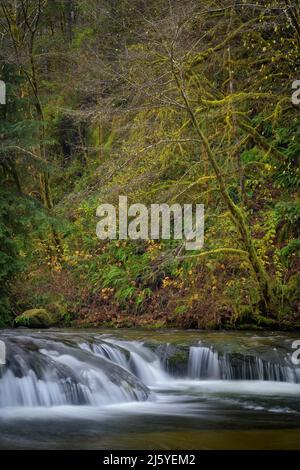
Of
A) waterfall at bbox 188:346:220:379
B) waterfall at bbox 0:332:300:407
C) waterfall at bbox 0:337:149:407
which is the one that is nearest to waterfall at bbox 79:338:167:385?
waterfall at bbox 0:332:300:407

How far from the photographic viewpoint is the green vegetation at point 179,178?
41.5 ft

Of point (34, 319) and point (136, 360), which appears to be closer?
point (136, 360)

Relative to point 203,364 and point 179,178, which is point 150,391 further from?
point 179,178

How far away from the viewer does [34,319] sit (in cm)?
1484

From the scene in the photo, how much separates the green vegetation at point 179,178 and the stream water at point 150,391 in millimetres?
1540

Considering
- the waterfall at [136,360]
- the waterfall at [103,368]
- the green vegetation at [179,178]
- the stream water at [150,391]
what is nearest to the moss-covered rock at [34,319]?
the green vegetation at [179,178]

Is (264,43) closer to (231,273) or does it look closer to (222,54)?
(222,54)

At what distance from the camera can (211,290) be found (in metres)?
13.8

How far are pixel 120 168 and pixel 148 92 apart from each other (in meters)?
1.51

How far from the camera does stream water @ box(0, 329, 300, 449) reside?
713 centimetres

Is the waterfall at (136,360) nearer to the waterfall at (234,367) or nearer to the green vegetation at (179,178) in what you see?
the waterfall at (234,367)

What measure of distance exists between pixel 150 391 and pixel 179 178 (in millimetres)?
6547

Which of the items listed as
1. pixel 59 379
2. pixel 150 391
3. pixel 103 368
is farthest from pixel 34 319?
pixel 59 379
